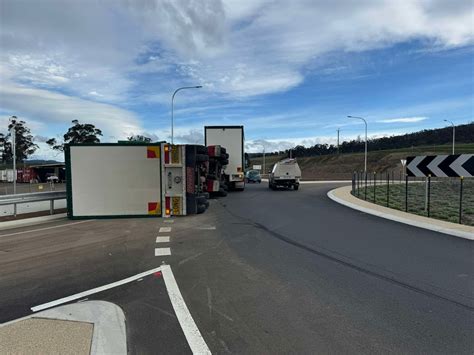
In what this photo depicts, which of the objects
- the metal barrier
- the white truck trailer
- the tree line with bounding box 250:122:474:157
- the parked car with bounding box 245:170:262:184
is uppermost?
the tree line with bounding box 250:122:474:157

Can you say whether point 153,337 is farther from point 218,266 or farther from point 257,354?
point 218,266

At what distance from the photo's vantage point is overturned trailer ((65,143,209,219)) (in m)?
12.3

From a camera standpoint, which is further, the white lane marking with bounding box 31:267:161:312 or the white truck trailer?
the white truck trailer

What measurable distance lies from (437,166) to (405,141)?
139314 mm

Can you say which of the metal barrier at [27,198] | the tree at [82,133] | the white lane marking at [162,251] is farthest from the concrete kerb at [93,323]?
the tree at [82,133]

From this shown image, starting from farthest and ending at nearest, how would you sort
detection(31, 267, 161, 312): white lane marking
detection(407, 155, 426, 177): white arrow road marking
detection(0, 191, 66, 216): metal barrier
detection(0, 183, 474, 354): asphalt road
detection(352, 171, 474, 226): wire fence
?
detection(407, 155, 426, 177): white arrow road marking
detection(352, 171, 474, 226): wire fence
detection(0, 191, 66, 216): metal barrier
detection(31, 267, 161, 312): white lane marking
detection(0, 183, 474, 354): asphalt road

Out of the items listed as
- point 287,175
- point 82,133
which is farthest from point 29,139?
point 287,175

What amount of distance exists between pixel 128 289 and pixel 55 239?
15.0 feet

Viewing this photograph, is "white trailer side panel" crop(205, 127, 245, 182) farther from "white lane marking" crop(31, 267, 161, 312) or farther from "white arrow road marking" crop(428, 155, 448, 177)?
"white lane marking" crop(31, 267, 161, 312)

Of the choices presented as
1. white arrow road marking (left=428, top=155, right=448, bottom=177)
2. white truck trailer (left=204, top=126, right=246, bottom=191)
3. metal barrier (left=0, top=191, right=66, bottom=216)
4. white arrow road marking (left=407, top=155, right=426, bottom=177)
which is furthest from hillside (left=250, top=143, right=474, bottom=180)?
metal barrier (left=0, top=191, right=66, bottom=216)

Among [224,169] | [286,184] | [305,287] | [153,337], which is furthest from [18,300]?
[286,184]

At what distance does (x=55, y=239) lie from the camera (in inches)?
350

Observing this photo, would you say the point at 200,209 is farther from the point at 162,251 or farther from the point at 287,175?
the point at 287,175

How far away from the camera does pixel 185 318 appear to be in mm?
4262
